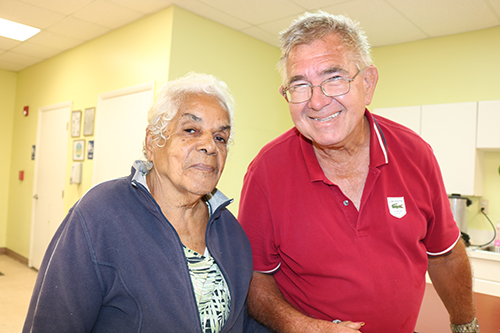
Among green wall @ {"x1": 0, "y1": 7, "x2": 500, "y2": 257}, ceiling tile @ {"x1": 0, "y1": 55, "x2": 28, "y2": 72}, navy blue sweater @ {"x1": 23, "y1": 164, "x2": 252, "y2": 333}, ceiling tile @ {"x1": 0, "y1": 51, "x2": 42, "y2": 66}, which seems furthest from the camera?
ceiling tile @ {"x1": 0, "y1": 55, "x2": 28, "y2": 72}

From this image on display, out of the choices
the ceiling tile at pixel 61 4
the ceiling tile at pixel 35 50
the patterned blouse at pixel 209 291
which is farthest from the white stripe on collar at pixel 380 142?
the ceiling tile at pixel 35 50

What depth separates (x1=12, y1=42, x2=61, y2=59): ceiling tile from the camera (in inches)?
198

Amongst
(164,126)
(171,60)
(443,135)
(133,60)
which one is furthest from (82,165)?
(443,135)

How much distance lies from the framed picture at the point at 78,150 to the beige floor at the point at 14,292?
170cm

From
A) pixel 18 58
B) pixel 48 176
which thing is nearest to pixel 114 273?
pixel 48 176

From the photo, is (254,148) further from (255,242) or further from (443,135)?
(255,242)

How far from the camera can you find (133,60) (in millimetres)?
3920

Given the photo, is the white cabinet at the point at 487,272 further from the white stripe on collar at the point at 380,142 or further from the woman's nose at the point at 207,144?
the woman's nose at the point at 207,144

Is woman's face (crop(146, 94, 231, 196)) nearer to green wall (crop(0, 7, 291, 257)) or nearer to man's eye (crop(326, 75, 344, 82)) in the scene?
man's eye (crop(326, 75, 344, 82))

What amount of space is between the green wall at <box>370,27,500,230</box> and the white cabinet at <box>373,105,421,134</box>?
1.22 ft

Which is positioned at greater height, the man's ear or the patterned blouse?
Answer: the man's ear

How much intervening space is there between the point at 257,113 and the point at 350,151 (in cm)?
317

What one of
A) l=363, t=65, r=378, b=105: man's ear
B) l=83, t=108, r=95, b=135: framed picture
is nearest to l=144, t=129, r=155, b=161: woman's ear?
l=363, t=65, r=378, b=105: man's ear

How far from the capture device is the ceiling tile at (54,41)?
15.0 ft
